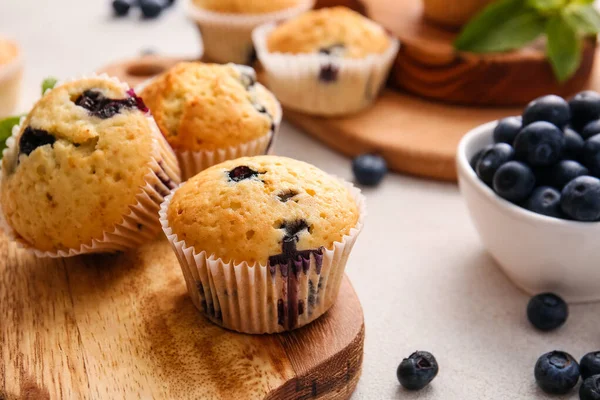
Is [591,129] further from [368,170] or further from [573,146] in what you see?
[368,170]

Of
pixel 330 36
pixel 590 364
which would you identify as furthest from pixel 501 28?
pixel 590 364

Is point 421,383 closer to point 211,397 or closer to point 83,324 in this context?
point 211,397

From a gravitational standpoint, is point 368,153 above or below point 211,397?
below

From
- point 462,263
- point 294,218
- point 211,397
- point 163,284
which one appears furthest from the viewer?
point 462,263

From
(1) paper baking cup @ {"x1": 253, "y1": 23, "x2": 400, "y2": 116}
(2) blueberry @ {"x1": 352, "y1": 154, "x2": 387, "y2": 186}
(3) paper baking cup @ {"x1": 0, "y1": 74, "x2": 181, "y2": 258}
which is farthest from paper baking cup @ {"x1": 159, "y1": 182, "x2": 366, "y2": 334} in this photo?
(1) paper baking cup @ {"x1": 253, "y1": 23, "x2": 400, "y2": 116}

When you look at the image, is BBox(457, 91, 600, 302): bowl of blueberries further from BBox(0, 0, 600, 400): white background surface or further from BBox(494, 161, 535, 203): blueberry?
BBox(0, 0, 600, 400): white background surface

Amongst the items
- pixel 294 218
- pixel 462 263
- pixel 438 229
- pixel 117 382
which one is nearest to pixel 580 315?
pixel 462 263
